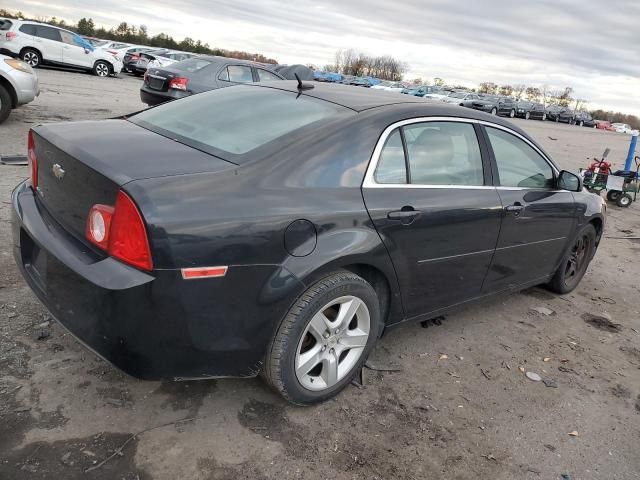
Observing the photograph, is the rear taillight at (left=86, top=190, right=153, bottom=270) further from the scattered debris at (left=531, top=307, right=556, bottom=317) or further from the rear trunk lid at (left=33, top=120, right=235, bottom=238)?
the scattered debris at (left=531, top=307, right=556, bottom=317)

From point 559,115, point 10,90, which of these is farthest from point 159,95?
point 559,115

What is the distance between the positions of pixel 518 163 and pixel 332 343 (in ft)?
6.94

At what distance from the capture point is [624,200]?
9.82 meters

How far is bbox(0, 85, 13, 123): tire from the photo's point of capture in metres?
8.33

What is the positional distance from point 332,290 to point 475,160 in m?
1.57

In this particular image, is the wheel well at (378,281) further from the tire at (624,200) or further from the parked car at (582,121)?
the parked car at (582,121)

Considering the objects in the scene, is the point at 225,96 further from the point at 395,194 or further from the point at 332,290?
the point at 332,290

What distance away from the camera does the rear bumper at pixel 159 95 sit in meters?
10.5

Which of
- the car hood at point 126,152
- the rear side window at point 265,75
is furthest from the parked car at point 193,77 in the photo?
the car hood at point 126,152

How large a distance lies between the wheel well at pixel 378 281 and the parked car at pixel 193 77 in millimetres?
8387

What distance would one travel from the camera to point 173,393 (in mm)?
2826

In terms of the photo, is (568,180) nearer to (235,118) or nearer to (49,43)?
(235,118)

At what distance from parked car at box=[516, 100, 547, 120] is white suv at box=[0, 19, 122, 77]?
3640 cm

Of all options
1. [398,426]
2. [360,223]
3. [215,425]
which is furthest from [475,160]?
[215,425]
